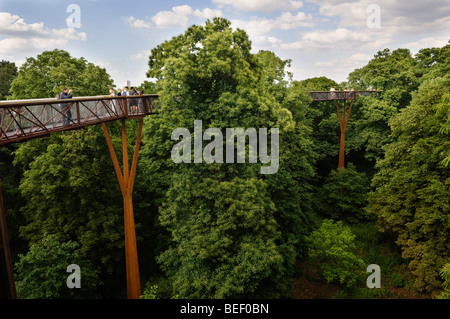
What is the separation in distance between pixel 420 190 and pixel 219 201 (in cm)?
1093

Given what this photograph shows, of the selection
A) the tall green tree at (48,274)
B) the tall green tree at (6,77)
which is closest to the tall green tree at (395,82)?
the tall green tree at (48,274)

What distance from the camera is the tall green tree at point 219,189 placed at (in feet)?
29.7

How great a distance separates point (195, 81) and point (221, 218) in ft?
15.1

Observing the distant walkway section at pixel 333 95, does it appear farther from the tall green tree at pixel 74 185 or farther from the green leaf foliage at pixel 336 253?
the tall green tree at pixel 74 185

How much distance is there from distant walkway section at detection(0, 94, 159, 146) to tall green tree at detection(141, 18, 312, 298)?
252cm

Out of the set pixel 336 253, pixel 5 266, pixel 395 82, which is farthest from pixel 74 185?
pixel 395 82

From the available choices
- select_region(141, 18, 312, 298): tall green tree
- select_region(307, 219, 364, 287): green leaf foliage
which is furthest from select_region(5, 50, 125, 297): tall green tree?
select_region(307, 219, 364, 287): green leaf foliage

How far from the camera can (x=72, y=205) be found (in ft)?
47.2

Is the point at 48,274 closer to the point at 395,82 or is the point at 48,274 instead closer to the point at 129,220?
the point at 129,220

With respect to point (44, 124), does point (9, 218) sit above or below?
below

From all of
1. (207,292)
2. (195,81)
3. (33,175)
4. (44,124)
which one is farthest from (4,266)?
(33,175)

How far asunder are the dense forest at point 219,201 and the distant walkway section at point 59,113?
5.80ft

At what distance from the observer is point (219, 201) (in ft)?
30.6

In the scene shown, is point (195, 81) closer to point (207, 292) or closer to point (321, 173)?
point (207, 292)
